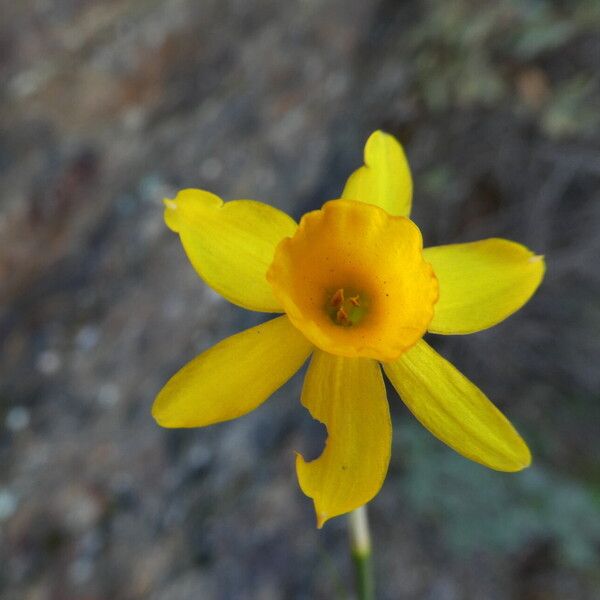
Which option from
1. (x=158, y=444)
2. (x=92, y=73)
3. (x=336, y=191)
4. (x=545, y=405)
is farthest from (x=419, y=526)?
(x=92, y=73)

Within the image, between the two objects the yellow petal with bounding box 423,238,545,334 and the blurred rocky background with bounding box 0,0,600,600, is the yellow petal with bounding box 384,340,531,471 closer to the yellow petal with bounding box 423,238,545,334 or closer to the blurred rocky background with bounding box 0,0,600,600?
the yellow petal with bounding box 423,238,545,334

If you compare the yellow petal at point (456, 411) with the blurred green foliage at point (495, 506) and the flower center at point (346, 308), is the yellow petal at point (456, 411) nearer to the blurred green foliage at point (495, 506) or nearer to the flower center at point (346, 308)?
the flower center at point (346, 308)

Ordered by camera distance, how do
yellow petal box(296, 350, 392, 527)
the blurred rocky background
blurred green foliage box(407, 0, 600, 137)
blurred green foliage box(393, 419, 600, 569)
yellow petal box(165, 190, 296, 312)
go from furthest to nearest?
1. blurred green foliage box(407, 0, 600, 137)
2. blurred green foliage box(393, 419, 600, 569)
3. the blurred rocky background
4. yellow petal box(165, 190, 296, 312)
5. yellow petal box(296, 350, 392, 527)

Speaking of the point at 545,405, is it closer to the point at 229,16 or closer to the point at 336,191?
the point at 336,191

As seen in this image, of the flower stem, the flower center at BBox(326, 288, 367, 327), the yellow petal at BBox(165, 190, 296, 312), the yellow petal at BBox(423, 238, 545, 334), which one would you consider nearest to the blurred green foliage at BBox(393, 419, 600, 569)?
the flower stem

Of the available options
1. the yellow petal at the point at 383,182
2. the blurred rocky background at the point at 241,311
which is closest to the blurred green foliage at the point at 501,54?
the blurred rocky background at the point at 241,311
